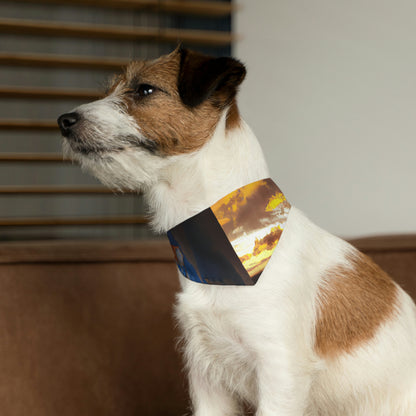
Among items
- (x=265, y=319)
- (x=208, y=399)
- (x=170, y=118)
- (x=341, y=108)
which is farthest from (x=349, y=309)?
(x=341, y=108)

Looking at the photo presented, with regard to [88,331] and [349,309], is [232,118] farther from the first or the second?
[88,331]

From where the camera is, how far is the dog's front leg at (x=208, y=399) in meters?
1.14

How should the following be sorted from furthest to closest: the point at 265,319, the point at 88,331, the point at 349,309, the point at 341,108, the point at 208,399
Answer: the point at 341,108, the point at 88,331, the point at 208,399, the point at 349,309, the point at 265,319

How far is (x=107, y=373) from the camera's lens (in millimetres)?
1417

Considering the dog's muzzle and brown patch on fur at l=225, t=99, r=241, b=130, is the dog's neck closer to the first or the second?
brown patch on fur at l=225, t=99, r=241, b=130

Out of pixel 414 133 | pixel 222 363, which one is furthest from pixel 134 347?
pixel 414 133

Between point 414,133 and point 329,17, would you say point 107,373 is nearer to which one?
point 414,133

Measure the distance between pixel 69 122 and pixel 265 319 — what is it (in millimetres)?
535

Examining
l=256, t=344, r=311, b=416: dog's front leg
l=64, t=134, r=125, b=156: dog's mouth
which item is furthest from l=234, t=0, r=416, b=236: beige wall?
l=64, t=134, r=125, b=156: dog's mouth

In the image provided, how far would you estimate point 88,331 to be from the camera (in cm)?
142

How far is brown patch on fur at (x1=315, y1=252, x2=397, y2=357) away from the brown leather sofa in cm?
55

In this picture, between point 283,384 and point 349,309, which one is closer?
point 283,384

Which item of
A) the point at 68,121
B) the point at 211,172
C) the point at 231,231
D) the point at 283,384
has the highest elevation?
the point at 68,121

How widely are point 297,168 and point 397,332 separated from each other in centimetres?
157
